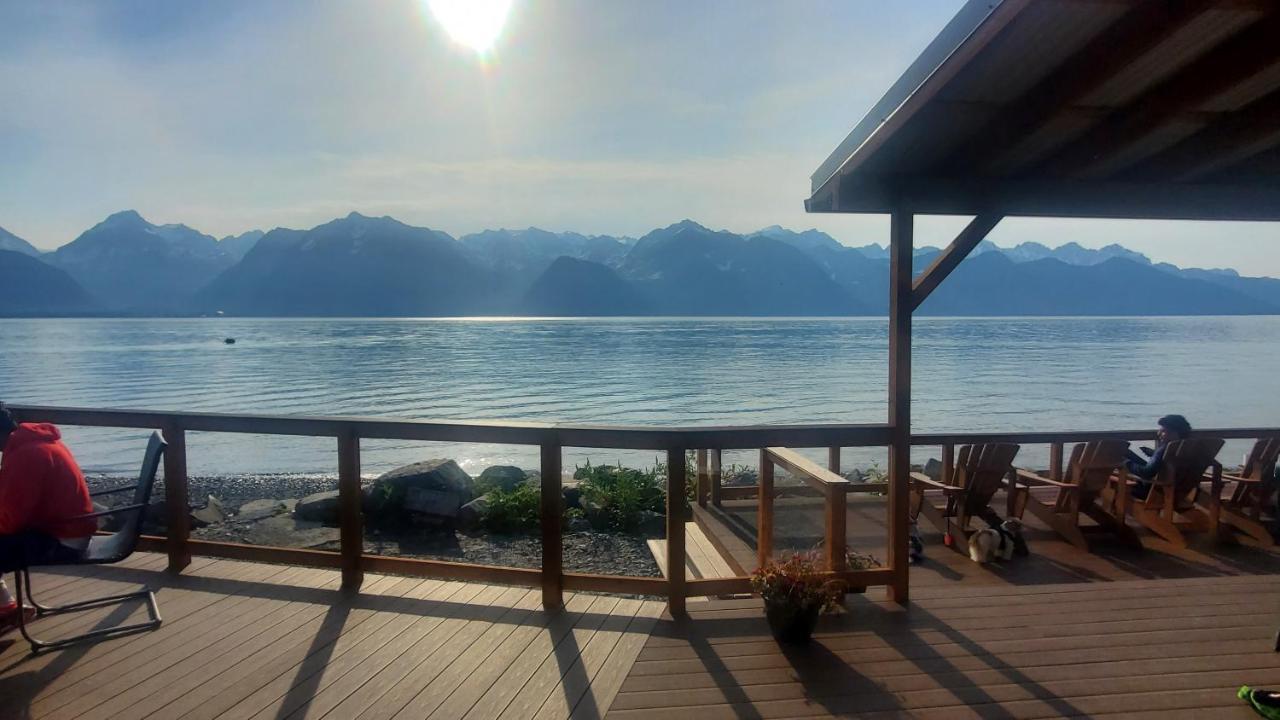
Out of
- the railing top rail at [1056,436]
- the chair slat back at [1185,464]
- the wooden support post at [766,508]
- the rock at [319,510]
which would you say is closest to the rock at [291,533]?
the rock at [319,510]

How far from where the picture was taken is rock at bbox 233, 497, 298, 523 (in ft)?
31.1

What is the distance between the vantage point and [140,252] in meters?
188

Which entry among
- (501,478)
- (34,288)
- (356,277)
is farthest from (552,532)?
(34,288)

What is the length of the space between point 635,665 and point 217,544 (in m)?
3.20

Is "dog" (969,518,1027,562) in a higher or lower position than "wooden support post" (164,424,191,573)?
lower

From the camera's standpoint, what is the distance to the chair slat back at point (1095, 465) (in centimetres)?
→ 626

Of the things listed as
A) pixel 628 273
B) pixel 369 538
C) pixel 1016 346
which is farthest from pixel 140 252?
pixel 369 538

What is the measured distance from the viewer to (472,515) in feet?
27.1

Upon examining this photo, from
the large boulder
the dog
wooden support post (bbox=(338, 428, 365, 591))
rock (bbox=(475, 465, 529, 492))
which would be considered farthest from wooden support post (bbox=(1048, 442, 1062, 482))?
wooden support post (bbox=(338, 428, 365, 591))

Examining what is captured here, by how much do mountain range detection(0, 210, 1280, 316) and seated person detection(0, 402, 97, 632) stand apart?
156312mm

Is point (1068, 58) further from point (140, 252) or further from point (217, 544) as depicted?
point (140, 252)

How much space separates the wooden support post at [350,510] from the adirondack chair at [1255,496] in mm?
6812

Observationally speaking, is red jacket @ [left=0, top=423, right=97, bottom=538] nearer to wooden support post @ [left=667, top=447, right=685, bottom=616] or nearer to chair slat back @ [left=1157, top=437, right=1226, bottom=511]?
wooden support post @ [left=667, top=447, right=685, bottom=616]

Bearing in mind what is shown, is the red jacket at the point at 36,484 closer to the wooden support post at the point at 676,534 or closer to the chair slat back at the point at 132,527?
the chair slat back at the point at 132,527
